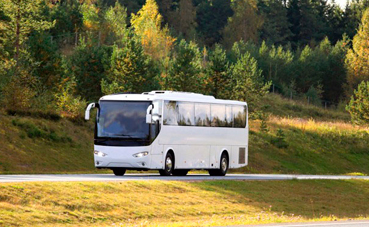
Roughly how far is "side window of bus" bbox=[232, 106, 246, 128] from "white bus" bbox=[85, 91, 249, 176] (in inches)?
20.2

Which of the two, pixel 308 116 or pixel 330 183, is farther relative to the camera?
pixel 308 116

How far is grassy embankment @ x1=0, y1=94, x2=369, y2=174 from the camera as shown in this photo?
47.1 m

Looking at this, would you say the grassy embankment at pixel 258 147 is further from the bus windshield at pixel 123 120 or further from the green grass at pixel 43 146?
the bus windshield at pixel 123 120

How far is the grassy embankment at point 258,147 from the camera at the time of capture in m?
47.1

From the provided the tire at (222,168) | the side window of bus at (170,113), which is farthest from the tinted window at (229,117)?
the side window of bus at (170,113)

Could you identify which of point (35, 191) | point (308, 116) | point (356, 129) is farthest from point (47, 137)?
point (308, 116)

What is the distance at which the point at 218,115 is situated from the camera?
38.0 meters

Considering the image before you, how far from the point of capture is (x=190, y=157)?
35.4m

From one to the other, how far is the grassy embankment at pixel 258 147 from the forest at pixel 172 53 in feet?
8.00

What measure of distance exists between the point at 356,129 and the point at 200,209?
57.7 meters

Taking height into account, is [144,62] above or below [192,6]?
below

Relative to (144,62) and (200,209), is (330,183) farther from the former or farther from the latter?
(144,62)

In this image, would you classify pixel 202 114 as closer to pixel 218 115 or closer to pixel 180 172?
pixel 218 115

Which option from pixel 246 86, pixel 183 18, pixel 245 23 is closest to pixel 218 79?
pixel 246 86
